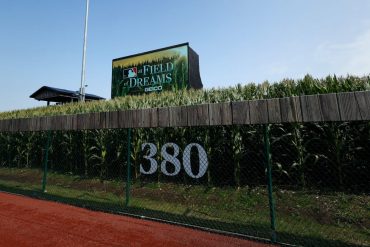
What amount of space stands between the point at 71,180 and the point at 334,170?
9.87 meters

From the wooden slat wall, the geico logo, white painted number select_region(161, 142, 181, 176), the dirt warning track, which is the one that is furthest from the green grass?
the geico logo

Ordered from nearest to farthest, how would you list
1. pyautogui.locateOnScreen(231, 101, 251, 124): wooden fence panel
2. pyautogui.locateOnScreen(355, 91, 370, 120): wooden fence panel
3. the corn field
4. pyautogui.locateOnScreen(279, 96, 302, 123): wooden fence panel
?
pyautogui.locateOnScreen(355, 91, 370, 120): wooden fence panel
pyautogui.locateOnScreen(279, 96, 302, 123): wooden fence panel
pyautogui.locateOnScreen(231, 101, 251, 124): wooden fence panel
the corn field

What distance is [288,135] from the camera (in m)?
8.55

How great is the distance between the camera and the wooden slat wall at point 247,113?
16.9 feet

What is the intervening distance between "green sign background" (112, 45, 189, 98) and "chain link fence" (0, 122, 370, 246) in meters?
9.30

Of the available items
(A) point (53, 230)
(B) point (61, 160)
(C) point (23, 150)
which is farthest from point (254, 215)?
(C) point (23, 150)

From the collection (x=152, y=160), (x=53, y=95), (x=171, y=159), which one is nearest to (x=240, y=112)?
(x=171, y=159)

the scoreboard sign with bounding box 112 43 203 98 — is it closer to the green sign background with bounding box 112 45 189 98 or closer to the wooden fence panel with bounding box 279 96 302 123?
the green sign background with bounding box 112 45 189 98

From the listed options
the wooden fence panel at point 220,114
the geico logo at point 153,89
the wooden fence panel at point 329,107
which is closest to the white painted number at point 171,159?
the wooden fence panel at point 220,114

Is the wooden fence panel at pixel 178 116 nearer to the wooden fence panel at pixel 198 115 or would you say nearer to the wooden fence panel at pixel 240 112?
the wooden fence panel at pixel 198 115

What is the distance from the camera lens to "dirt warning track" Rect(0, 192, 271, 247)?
204 inches

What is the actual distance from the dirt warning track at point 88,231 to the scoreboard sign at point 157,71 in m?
13.5

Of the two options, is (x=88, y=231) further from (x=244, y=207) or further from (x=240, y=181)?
(x=240, y=181)

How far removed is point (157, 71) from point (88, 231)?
17.0 metres
